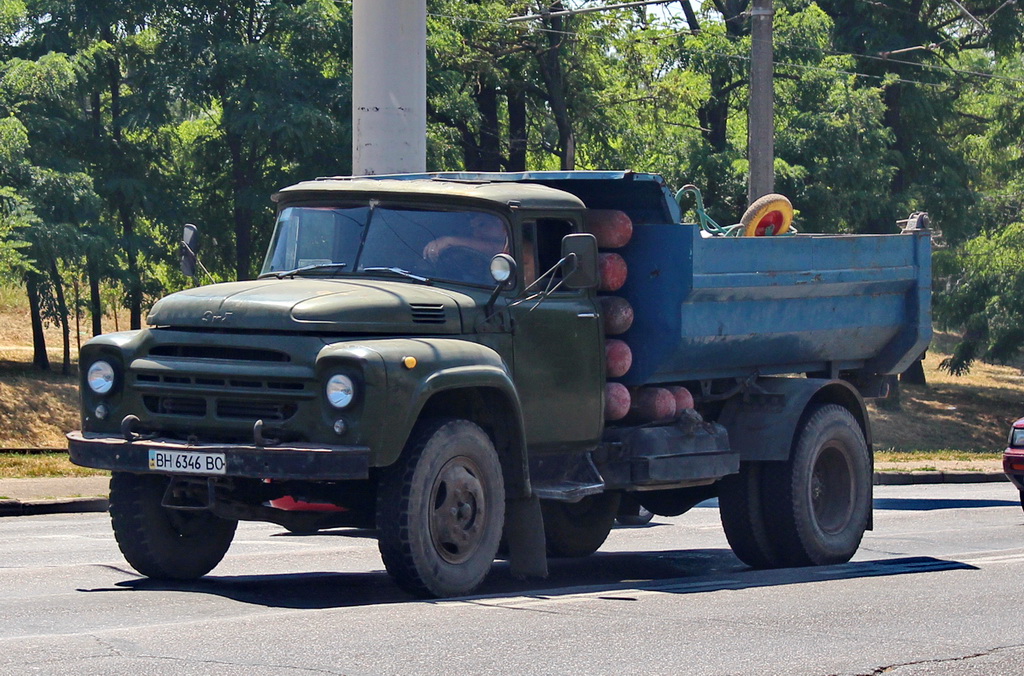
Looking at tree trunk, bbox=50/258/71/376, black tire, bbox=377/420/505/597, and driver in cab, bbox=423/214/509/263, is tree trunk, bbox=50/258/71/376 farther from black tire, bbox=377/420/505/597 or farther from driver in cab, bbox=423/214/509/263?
black tire, bbox=377/420/505/597

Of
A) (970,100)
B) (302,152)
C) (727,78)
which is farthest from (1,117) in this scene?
(970,100)

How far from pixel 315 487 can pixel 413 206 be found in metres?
1.88

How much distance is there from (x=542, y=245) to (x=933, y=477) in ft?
47.8

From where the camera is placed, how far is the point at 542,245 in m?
10.1

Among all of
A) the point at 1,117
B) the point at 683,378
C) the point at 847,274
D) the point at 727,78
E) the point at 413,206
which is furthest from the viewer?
the point at 727,78

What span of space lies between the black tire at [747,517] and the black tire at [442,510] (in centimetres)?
303

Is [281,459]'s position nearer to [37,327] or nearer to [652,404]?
[652,404]

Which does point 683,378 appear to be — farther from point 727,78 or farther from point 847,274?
point 727,78

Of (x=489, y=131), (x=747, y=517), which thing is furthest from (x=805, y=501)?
(x=489, y=131)

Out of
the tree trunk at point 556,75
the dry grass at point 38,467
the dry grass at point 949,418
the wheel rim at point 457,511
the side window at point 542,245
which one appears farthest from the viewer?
the dry grass at point 949,418

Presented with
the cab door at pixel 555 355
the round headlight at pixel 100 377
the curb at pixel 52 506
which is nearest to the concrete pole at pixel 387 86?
the curb at pixel 52 506

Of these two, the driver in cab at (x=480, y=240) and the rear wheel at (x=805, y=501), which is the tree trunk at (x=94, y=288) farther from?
the driver in cab at (x=480, y=240)

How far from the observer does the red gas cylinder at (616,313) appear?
10.5 meters

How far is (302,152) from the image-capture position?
28.8m
